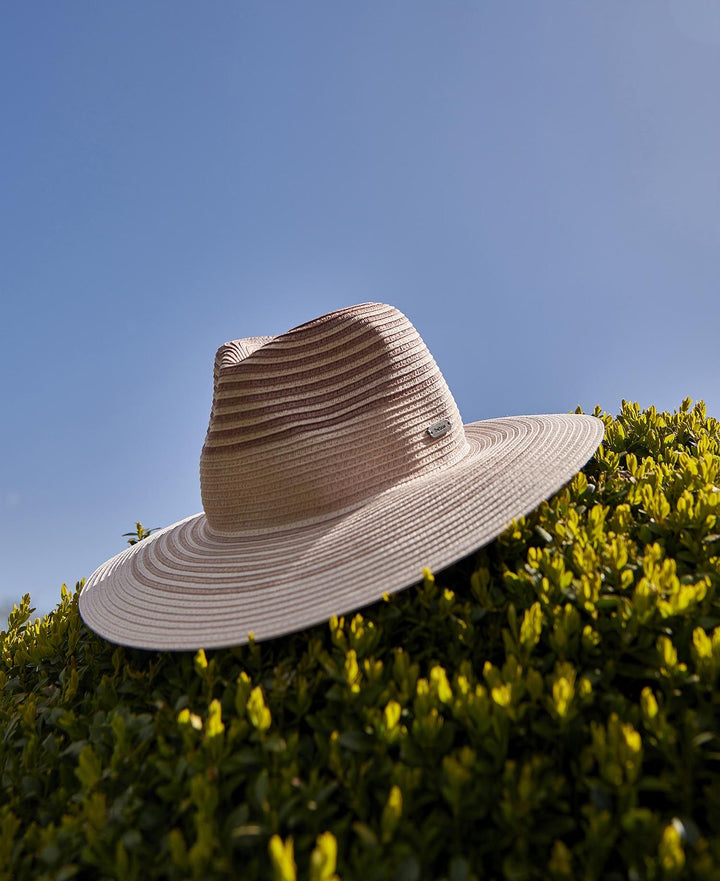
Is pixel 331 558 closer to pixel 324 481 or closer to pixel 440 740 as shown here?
pixel 324 481

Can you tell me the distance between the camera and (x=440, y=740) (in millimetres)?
1724

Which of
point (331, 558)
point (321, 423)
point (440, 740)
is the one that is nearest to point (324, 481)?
point (321, 423)

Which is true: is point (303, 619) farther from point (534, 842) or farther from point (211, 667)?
point (534, 842)

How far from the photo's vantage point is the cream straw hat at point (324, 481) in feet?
7.93

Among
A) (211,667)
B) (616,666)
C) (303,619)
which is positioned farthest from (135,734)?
(616,666)

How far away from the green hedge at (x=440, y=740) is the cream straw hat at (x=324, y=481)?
158mm

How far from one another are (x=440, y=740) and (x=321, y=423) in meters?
1.50

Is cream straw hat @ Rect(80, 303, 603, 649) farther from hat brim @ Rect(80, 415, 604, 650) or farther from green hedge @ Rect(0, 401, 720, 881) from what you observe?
green hedge @ Rect(0, 401, 720, 881)

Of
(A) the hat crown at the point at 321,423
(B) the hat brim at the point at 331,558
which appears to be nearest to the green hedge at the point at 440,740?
(B) the hat brim at the point at 331,558

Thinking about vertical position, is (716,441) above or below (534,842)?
above

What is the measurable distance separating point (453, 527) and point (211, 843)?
127 cm

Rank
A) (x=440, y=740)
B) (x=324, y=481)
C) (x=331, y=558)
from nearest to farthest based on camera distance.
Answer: (x=440, y=740) < (x=331, y=558) < (x=324, y=481)

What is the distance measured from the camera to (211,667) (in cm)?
220

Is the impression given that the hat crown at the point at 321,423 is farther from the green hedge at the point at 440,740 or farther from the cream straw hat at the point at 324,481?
the green hedge at the point at 440,740
